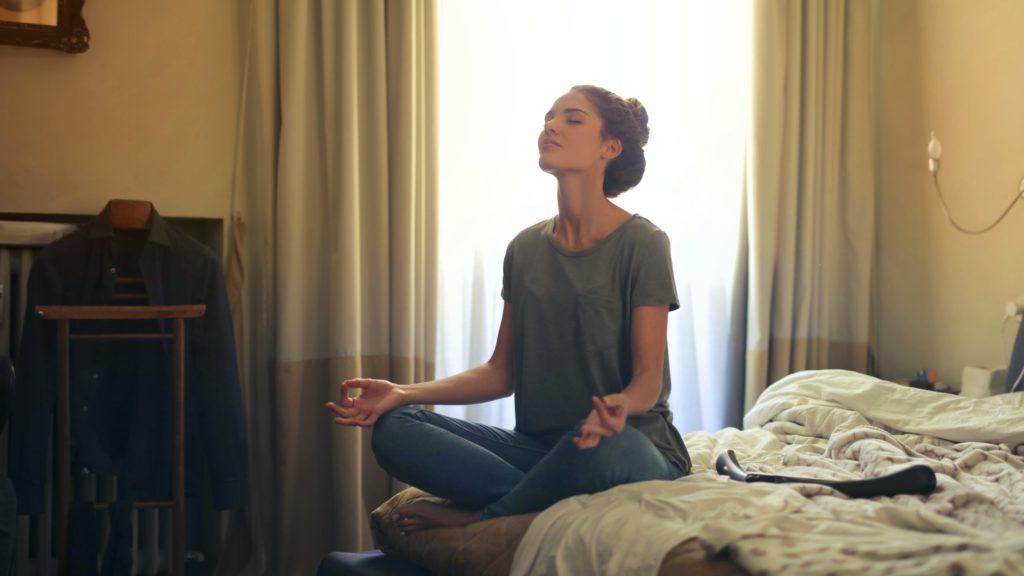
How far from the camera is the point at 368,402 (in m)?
1.79

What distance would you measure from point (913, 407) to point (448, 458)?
50.9 inches

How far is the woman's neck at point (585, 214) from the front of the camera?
1.97 meters

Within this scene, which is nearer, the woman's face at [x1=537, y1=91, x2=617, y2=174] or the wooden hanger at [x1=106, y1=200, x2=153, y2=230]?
the woman's face at [x1=537, y1=91, x2=617, y2=174]

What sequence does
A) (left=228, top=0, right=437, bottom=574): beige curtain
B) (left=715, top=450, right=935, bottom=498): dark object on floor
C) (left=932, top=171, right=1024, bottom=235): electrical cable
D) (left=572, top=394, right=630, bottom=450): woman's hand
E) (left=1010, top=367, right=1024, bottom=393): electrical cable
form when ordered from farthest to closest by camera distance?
(left=932, top=171, right=1024, bottom=235): electrical cable
(left=228, top=0, right=437, bottom=574): beige curtain
(left=1010, top=367, right=1024, bottom=393): electrical cable
(left=715, top=450, right=935, bottom=498): dark object on floor
(left=572, top=394, right=630, bottom=450): woman's hand

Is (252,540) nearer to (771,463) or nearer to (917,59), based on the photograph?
(771,463)

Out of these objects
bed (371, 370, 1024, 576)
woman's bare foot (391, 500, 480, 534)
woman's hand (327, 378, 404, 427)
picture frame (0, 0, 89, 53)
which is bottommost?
woman's bare foot (391, 500, 480, 534)

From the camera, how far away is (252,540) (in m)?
2.81

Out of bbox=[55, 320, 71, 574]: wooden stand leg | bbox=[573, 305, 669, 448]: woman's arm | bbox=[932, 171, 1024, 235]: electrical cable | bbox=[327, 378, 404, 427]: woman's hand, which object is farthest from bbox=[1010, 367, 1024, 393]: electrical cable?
bbox=[55, 320, 71, 574]: wooden stand leg

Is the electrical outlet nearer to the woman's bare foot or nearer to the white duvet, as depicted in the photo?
the white duvet

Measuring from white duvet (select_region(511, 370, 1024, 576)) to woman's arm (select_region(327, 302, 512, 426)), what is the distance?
1.29 feet

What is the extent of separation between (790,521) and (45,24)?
7.52ft

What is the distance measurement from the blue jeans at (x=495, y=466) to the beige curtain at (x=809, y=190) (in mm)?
1611

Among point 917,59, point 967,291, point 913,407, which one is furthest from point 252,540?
point 917,59

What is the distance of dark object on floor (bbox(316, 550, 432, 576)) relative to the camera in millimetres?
1771
